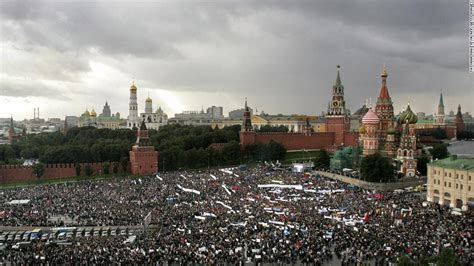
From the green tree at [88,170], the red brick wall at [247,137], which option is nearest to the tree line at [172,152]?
the red brick wall at [247,137]

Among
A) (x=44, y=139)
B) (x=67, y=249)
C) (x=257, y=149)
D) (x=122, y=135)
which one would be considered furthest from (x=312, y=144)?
(x=67, y=249)

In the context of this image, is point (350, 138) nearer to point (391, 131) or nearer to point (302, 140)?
point (302, 140)

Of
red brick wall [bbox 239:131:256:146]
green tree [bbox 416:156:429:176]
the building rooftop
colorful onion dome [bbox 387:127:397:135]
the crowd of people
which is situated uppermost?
colorful onion dome [bbox 387:127:397:135]

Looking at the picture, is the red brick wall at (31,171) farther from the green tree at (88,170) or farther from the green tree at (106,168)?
the green tree at (88,170)

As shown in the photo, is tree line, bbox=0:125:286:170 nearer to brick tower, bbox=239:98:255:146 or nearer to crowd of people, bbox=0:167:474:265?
brick tower, bbox=239:98:255:146

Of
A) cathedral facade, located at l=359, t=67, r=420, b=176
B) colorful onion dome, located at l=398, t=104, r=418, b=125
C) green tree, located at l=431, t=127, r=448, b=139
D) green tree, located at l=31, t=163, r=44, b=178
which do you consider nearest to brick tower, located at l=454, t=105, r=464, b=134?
green tree, located at l=431, t=127, r=448, b=139

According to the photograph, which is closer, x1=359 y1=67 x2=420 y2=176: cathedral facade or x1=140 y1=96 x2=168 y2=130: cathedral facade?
x1=359 y1=67 x2=420 y2=176: cathedral facade

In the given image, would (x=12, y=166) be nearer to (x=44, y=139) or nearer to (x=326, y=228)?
(x=44, y=139)
